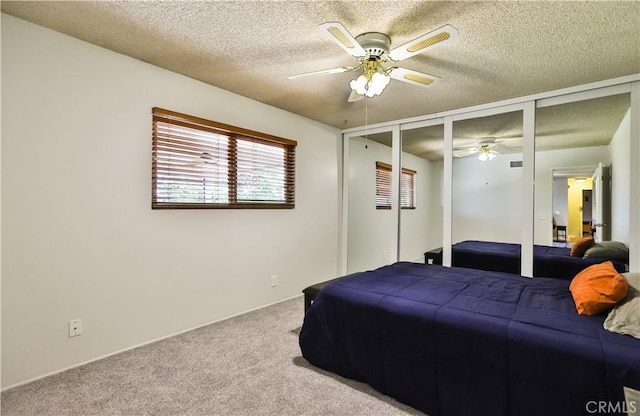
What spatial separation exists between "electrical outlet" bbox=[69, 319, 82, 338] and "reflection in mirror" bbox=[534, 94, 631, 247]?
14.0 feet

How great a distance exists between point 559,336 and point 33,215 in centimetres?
321

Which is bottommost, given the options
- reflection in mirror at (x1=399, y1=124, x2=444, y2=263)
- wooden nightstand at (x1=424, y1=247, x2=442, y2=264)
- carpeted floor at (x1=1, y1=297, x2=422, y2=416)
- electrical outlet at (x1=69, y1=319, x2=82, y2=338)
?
carpeted floor at (x1=1, y1=297, x2=422, y2=416)

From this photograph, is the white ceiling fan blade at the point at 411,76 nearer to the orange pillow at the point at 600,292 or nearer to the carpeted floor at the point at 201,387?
the orange pillow at the point at 600,292

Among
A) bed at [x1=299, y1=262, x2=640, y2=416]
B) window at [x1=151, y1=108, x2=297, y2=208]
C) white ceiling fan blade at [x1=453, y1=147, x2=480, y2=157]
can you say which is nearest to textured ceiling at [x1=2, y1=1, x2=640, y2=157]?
window at [x1=151, y1=108, x2=297, y2=208]

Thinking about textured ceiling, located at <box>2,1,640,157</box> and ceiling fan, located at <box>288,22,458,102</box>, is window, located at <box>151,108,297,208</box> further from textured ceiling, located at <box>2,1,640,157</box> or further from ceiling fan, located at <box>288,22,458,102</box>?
ceiling fan, located at <box>288,22,458,102</box>

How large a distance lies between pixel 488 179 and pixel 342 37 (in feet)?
9.04

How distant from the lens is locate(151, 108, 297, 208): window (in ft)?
9.01

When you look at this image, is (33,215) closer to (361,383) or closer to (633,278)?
(361,383)

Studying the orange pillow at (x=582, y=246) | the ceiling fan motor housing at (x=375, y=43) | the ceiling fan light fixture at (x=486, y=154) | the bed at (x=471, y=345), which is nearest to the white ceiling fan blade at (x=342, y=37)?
the ceiling fan motor housing at (x=375, y=43)
